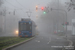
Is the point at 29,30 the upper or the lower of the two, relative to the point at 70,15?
lower

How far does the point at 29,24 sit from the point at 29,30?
1198 millimetres

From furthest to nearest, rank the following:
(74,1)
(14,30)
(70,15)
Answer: (70,15)
(14,30)
(74,1)

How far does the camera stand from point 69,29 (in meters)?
67.1

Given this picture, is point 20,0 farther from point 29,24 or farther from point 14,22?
point 14,22

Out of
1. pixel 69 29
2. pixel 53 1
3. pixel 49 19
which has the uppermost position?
pixel 53 1

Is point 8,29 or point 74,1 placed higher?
point 74,1

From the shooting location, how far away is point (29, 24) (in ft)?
101

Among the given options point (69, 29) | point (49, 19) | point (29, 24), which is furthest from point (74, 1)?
point (49, 19)

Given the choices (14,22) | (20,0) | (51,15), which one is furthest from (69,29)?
(20,0)

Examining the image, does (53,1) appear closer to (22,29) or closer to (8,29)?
(8,29)

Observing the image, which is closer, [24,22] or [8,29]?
[24,22]

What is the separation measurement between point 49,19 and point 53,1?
13.0 meters

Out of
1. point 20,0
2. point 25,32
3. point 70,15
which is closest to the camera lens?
point 25,32

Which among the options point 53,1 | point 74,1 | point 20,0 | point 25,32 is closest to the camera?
point 74,1
